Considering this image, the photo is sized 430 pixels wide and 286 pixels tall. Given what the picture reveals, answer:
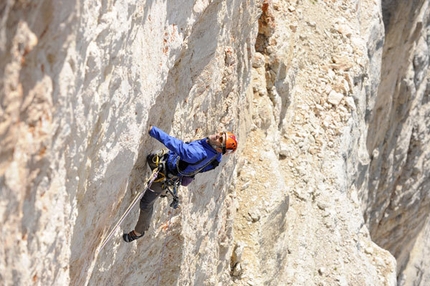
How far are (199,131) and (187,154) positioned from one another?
7.38ft

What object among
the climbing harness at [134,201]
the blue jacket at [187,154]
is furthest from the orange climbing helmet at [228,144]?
the climbing harness at [134,201]

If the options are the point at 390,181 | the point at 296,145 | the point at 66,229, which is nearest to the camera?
the point at 66,229

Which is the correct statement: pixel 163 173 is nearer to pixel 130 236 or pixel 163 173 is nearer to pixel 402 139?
pixel 130 236

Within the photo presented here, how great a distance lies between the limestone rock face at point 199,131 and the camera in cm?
473

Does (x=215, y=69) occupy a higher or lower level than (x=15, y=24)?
lower

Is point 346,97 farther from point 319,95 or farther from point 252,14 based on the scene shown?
point 252,14


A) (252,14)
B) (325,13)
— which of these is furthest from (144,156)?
(325,13)

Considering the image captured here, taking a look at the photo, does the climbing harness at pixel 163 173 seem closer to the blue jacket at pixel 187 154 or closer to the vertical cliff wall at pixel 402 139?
the blue jacket at pixel 187 154

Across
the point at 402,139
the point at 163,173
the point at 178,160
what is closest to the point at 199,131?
the point at 178,160

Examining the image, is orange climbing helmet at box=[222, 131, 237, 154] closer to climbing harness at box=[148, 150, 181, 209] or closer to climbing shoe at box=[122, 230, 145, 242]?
climbing harness at box=[148, 150, 181, 209]

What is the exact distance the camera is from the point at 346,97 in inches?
648

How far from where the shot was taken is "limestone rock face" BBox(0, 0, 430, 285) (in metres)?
4.73

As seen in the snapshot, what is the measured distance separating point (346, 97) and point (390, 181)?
450 inches

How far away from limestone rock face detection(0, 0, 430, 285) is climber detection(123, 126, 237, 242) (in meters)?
0.22
